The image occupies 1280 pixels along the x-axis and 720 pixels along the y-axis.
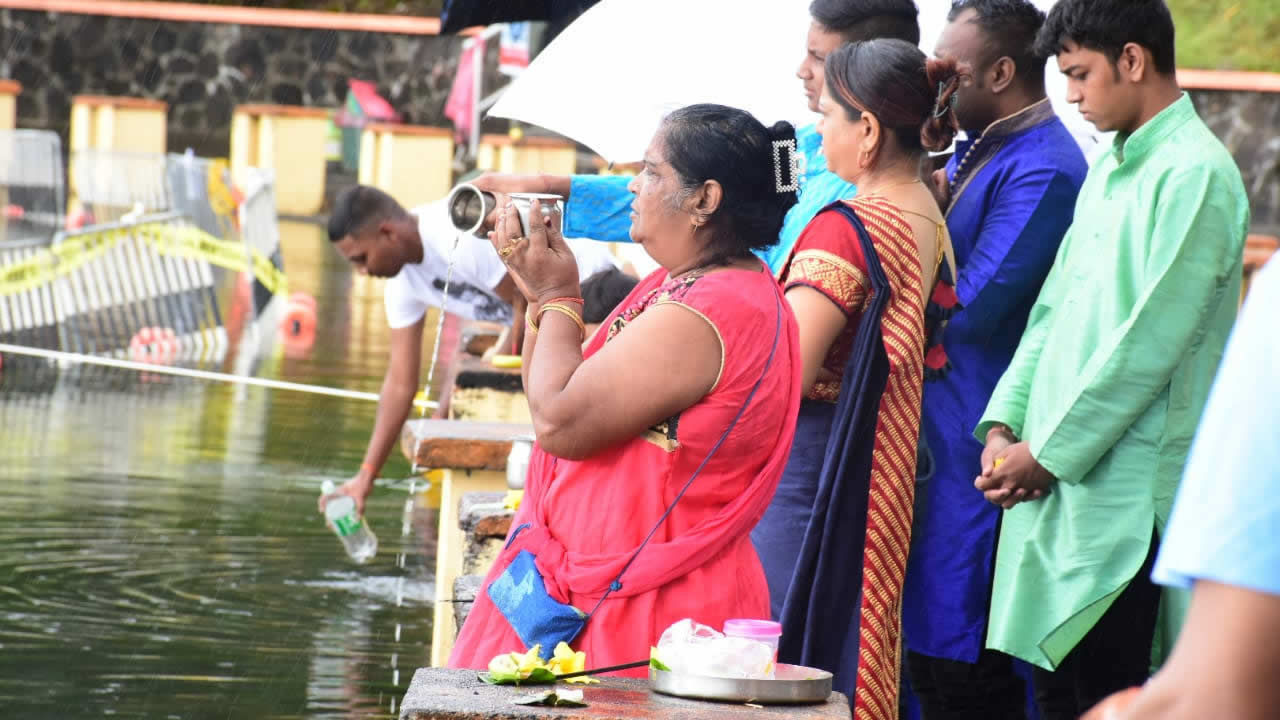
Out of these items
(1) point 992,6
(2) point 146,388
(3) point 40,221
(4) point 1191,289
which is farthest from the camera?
(3) point 40,221

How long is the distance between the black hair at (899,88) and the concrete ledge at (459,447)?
6.70ft

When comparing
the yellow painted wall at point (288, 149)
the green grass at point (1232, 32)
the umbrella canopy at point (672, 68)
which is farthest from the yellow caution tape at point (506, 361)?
the green grass at point (1232, 32)

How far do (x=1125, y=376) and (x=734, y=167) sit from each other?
0.72m

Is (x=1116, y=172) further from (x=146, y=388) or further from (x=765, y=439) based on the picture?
(x=146, y=388)

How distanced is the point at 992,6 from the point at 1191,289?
96 centimetres

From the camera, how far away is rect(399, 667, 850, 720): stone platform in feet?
6.47

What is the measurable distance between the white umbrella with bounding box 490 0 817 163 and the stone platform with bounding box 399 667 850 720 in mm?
2122

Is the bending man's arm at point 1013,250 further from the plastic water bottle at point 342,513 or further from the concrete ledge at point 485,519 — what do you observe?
the plastic water bottle at point 342,513

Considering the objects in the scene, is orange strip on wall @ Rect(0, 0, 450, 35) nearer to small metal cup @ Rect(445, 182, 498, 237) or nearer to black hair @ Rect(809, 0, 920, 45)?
black hair @ Rect(809, 0, 920, 45)

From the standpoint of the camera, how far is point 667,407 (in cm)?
237

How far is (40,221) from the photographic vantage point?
1280cm

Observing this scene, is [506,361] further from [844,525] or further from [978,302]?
[844,525]

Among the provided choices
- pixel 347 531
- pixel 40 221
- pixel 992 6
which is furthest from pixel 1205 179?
pixel 40 221

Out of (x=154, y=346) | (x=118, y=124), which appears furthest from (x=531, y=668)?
(x=118, y=124)
